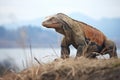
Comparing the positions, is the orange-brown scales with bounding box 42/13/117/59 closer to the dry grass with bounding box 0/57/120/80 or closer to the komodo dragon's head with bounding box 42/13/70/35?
the komodo dragon's head with bounding box 42/13/70/35

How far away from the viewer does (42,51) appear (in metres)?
5.13

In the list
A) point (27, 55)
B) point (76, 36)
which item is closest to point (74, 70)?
point (76, 36)

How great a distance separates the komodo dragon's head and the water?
0.61ft

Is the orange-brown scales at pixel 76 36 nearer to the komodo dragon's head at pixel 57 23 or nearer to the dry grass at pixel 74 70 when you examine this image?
the komodo dragon's head at pixel 57 23

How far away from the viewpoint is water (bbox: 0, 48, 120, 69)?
13.7 feet

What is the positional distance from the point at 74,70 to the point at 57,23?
53 centimetres

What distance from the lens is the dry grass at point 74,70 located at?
3734 millimetres

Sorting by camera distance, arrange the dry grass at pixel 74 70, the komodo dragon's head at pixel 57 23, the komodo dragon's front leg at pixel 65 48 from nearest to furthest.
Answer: the dry grass at pixel 74 70 < the komodo dragon's head at pixel 57 23 < the komodo dragon's front leg at pixel 65 48

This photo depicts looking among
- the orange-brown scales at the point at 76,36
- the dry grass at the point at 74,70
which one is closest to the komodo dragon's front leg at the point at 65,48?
the orange-brown scales at the point at 76,36

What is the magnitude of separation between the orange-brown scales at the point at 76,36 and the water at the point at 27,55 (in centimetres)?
14

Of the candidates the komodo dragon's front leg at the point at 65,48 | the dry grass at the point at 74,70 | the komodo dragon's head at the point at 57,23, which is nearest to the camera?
the dry grass at the point at 74,70

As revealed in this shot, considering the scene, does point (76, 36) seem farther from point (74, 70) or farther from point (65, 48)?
point (74, 70)

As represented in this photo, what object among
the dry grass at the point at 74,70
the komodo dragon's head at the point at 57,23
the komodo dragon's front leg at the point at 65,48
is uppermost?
the komodo dragon's head at the point at 57,23

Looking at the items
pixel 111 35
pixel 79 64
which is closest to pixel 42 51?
pixel 111 35
